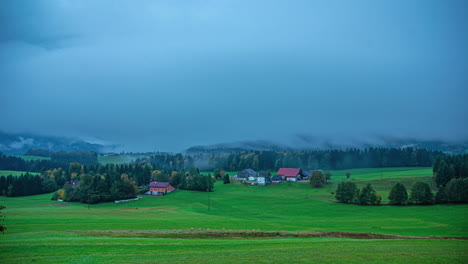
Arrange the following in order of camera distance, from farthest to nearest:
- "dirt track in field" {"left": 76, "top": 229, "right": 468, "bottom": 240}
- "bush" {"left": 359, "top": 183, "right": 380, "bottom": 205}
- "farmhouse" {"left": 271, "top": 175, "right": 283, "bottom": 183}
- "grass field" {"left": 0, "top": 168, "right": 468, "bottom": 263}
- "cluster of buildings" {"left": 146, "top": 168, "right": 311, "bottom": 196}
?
"farmhouse" {"left": 271, "top": 175, "right": 283, "bottom": 183} < "cluster of buildings" {"left": 146, "top": 168, "right": 311, "bottom": 196} < "bush" {"left": 359, "top": 183, "right": 380, "bottom": 205} < "dirt track in field" {"left": 76, "top": 229, "right": 468, "bottom": 240} < "grass field" {"left": 0, "top": 168, "right": 468, "bottom": 263}

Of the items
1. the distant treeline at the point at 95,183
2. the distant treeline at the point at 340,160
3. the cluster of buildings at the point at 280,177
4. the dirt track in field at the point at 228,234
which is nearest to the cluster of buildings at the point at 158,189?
the distant treeline at the point at 95,183

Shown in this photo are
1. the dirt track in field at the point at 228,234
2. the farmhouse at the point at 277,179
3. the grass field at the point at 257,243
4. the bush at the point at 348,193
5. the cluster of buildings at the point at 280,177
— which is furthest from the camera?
the farmhouse at the point at 277,179

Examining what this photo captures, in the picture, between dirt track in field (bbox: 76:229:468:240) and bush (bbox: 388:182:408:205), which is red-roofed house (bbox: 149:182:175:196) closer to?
bush (bbox: 388:182:408:205)

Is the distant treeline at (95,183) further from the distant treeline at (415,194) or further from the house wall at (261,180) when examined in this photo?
the distant treeline at (415,194)

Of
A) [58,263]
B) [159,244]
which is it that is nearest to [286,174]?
[159,244]

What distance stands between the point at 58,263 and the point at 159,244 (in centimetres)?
877

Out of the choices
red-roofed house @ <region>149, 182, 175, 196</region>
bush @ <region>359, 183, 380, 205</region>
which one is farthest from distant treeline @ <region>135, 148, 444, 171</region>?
bush @ <region>359, 183, 380, 205</region>

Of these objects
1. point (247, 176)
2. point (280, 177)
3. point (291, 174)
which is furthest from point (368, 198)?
point (247, 176)

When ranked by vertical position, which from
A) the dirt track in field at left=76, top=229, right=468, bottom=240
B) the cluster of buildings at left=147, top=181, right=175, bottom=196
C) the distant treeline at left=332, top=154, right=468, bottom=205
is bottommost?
the cluster of buildings at left=147, top=181, right=175, bottom=196

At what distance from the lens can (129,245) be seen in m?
28.4

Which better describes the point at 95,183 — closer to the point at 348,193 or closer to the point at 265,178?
the point at 265,178

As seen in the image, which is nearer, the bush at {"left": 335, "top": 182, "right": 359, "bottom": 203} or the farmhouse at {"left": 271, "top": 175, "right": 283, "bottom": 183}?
the bush at {"left": 335, "top": 182, "right": 359, "bottom": 203}

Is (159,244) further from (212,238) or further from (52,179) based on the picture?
(52,179)

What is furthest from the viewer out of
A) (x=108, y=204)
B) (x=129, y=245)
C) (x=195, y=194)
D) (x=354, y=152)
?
(x=354, y=152)
